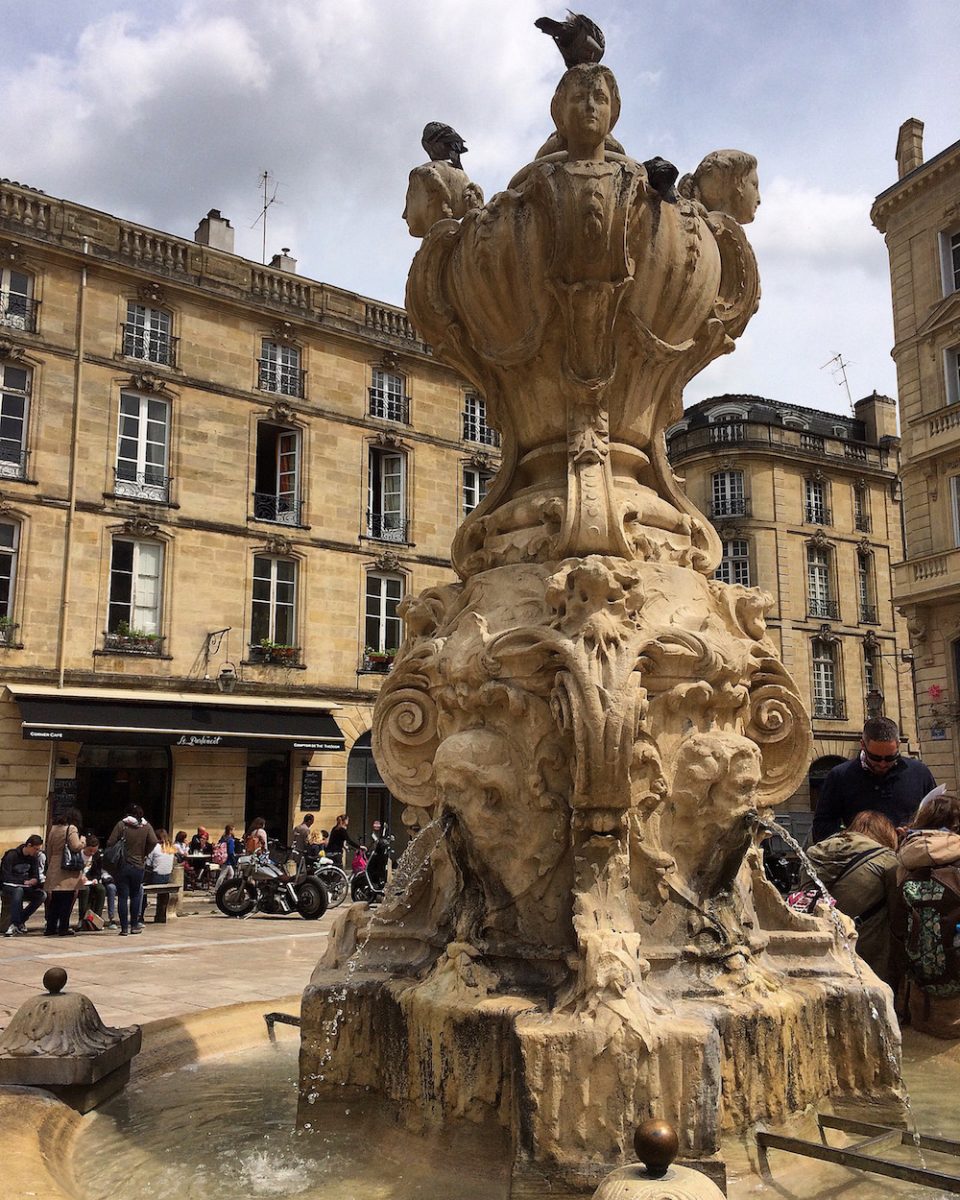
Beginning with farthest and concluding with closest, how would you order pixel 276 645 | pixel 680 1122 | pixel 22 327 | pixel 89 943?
pixel 276 645 → pixel 22 327 → pixel 89 943 → pixel 680 1122

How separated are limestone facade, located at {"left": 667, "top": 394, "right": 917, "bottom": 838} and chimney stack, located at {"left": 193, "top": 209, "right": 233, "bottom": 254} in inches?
633

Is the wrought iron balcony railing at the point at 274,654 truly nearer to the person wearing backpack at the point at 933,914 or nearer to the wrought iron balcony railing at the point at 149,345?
the wrought iron balcony railing at the point at 149,345

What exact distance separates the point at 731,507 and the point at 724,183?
105 ft

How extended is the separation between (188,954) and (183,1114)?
660cm

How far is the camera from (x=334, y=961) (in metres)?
3.84

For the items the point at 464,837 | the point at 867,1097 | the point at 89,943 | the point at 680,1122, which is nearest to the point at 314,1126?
the point at 464,837

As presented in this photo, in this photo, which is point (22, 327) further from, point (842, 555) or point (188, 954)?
point (842, 555)

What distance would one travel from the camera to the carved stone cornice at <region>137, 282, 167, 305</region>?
2217 cm

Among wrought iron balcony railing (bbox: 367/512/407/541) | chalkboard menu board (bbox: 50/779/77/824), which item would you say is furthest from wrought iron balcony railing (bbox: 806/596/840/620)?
chalkboard menu board (bbox: 50/779/77/824)

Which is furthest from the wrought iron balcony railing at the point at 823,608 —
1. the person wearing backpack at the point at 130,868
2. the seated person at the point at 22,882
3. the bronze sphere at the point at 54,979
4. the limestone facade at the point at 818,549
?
the bronze sphere at the point at 54,979

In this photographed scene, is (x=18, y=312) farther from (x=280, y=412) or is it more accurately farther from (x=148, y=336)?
(x=280, y=412)

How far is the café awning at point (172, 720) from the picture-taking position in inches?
750

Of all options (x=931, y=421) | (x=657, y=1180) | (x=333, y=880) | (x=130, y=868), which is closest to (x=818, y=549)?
(x=931, y=421)

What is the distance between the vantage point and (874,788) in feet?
16.2
